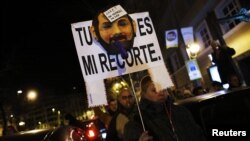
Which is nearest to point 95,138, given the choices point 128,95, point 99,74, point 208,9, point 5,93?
point 128,95

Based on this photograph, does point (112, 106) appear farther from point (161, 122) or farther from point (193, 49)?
point (193, 49)

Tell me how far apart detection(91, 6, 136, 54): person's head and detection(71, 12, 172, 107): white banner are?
0.24 feet

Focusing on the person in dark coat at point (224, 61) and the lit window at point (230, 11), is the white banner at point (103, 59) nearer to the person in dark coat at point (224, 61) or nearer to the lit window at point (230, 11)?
the person in dark coat at point (224, 61)

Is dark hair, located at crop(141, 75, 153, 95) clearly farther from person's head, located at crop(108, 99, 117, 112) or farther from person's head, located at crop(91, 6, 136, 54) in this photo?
person's head, located at crop(108, 99, 117, 112)

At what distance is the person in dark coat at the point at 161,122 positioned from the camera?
3631 mm

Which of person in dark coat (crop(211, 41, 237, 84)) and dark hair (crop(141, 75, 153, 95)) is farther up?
person in dark coat (crop(211, 41, 237, 84))

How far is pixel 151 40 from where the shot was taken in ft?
15.3

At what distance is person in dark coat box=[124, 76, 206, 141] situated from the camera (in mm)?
3631

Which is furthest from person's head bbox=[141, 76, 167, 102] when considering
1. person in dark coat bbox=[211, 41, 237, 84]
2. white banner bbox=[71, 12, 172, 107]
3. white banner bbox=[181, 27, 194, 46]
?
white banner bbox=[181, 27, 194, 46]

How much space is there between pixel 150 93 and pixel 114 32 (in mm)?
1269

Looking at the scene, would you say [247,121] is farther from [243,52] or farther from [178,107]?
[243,52]

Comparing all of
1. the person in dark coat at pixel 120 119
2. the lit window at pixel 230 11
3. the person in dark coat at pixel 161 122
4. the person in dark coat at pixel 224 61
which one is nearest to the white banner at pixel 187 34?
the lit window at pixel 230 11

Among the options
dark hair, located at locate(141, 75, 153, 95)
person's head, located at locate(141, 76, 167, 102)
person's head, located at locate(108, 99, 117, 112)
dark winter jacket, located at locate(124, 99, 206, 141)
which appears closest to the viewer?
dark winter jacket, located at locate(124, 99, 206, 141)

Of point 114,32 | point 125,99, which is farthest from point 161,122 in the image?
point 125,99
